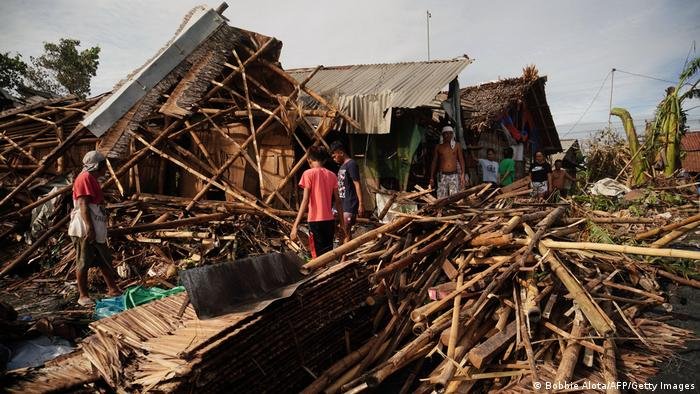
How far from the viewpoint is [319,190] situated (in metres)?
4.41

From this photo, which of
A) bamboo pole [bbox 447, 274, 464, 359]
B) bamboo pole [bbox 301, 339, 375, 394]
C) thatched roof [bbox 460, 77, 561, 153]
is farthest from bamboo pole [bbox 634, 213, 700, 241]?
thatched roof [bbox 460, 77, 561, 153]

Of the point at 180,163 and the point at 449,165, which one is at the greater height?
the point at 180,163

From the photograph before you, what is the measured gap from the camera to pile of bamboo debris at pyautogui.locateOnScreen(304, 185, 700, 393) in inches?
112

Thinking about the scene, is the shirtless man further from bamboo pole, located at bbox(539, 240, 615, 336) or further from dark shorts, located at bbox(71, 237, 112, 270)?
dark shorts, located at bbox(71, 237, 112, 270)

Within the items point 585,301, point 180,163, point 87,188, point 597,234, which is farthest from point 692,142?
point 87,188

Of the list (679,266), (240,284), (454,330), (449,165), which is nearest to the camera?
(240,284)

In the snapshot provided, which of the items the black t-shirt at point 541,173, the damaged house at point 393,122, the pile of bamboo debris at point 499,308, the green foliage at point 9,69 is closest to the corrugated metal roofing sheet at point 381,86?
the damaged house at point 393,122

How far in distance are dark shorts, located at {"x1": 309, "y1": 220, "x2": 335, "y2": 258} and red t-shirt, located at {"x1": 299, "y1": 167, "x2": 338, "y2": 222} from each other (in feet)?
0.31

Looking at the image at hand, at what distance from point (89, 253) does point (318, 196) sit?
2982 mm

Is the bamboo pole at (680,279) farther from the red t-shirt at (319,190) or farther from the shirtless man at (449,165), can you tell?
the red t-shirt at (319,190)

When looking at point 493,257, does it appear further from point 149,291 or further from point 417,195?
point 149,291

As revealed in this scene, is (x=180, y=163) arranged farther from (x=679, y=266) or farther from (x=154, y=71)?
(x=679, y=266)

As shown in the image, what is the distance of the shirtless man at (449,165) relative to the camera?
727 cm

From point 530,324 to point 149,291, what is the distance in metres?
4.29
